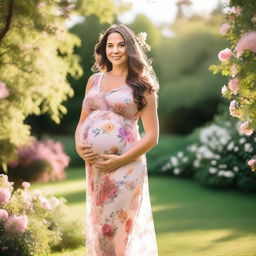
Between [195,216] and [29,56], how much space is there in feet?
11.9

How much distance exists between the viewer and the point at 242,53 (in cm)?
364

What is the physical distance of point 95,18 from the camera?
2052 centimetres

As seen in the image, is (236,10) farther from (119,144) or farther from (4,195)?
(4,195)

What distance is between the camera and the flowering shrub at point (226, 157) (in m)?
10.5

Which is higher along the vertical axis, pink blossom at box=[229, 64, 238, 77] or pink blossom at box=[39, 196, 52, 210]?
pink blossom at box=[229, 64, 238, 77]

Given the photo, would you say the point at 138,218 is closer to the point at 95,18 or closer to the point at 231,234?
the point at 231,234

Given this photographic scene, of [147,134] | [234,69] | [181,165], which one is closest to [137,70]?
[147,134]

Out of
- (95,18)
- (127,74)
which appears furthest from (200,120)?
(127,74)

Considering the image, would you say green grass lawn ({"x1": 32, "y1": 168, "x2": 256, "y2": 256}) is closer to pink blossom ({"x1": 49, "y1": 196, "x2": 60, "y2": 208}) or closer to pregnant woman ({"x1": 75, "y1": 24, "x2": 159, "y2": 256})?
pink blossom ({"x1": 49, "y1": 196, "x2": 60, "y2": 208})

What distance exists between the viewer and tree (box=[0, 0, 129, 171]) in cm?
630

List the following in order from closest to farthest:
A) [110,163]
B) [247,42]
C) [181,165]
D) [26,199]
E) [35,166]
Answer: [247,42], [110,163], [26,199], [35,166], [181,165]

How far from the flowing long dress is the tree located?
2.31m

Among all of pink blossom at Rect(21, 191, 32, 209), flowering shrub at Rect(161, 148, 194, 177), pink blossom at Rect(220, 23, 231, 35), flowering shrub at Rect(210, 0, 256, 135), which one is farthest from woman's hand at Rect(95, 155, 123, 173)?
flowering shrub at Rect(161, 148, 194, 177)

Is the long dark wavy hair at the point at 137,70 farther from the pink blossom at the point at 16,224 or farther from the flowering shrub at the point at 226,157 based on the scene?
the flowering shrub at the point at 226,157
